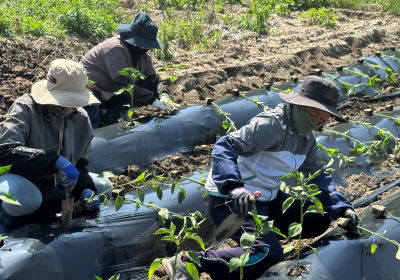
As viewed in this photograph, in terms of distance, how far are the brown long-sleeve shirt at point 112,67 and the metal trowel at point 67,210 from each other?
1866 mm

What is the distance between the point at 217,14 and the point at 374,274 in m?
7.98

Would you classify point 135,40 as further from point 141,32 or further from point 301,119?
point 301,119

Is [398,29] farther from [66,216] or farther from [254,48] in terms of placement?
[66,216]

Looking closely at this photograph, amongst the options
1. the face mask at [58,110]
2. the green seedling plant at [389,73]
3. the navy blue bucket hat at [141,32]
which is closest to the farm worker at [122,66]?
the navy blue bucket hat at [141,32]

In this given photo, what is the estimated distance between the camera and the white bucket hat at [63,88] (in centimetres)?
247

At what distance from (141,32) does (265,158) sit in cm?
205

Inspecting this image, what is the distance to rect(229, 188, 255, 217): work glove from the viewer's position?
217 cm

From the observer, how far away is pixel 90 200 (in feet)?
8.52

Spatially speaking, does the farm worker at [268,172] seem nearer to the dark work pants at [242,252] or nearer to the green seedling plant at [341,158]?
the dark work pants at [242,252]

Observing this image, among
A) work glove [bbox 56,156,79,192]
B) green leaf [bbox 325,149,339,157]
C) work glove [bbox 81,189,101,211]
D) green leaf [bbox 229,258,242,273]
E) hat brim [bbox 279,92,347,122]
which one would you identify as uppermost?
hat brim [bbox 279,92,347,122]

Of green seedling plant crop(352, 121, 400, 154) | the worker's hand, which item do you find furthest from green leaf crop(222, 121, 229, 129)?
the worker's hand

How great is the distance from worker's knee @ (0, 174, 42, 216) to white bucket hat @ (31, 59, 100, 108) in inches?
17.1

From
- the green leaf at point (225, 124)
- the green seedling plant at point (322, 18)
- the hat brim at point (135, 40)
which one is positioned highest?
the hat brim at point (135, 40)

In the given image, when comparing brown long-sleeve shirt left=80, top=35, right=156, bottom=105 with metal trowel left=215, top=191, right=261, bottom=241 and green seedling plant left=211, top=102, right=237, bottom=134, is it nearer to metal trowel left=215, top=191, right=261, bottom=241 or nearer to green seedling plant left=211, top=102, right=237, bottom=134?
green seedling plant left=211, top=102, right=237, bottom=134
